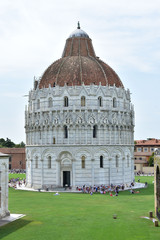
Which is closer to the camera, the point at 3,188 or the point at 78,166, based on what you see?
the point at 3,188

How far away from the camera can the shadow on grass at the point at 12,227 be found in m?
24.9

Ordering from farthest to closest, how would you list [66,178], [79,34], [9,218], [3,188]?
[79,34]
[66,178]
[3,188]
[9,218]

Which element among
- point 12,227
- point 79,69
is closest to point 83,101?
point 79,69

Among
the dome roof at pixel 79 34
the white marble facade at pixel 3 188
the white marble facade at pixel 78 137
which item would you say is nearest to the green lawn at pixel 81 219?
the white marble facade at pixel 3 188

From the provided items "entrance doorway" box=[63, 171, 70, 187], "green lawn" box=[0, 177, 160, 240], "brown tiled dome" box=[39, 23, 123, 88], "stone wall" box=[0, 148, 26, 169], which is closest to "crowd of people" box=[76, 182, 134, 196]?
"entrance doorway" box=[63, 171, 70, 187]

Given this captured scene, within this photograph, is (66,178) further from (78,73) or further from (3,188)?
(3,188)

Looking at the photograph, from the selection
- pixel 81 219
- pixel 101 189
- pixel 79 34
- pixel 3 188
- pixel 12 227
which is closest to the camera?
pixel 12 227

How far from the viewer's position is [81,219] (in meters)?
30.1

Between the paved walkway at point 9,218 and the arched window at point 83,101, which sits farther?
the arched window at point 83,101

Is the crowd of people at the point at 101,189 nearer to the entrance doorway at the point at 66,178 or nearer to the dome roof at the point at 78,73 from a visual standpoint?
the entrance doorway at the point at 66,178

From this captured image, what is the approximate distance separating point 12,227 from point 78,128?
30508 millimetres

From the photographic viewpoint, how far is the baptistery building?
5581 cm

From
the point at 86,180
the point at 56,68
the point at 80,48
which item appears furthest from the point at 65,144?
the point at 80,48

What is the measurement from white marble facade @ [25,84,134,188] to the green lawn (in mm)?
11610
